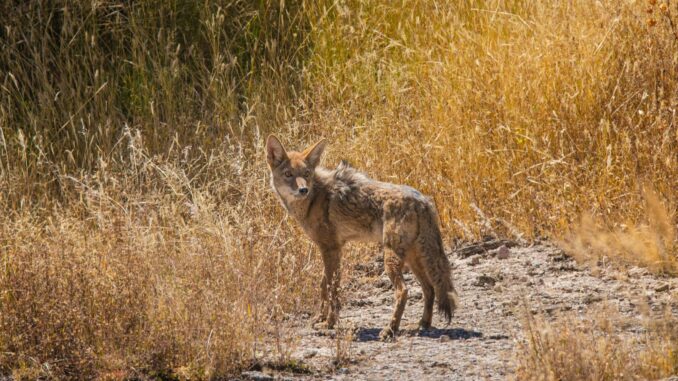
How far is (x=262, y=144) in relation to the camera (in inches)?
315

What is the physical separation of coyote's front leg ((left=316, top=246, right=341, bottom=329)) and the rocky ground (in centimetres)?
12

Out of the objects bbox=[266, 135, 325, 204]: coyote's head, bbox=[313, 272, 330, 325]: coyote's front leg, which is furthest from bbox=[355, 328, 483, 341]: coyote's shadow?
bbox=[266, 135, 325, 204]: coyote's head

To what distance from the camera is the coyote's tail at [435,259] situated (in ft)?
19.0

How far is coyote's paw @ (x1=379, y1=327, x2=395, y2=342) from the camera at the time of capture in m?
5.82

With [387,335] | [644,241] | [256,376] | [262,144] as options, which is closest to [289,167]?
[262,144]

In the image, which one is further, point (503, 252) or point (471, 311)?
point (503, 252)

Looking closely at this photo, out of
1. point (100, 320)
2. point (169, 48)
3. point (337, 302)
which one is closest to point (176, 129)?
point (169, 48)

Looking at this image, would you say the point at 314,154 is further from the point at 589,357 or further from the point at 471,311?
the point at 589,357

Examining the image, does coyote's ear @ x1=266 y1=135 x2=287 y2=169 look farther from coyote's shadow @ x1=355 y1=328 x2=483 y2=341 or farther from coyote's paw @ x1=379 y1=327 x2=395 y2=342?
coyote's paw @ x1=379 y1=327 x2=395 y2=342

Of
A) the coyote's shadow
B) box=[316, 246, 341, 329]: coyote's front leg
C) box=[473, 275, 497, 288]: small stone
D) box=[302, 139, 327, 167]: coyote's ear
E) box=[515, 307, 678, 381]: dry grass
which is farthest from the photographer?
box=[473, 275, 497, 288]: small stone

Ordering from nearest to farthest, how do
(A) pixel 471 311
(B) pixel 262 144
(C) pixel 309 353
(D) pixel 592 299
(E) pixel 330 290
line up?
1. (C) pixel 309 353
2. (E) pixel 330 290
3. (D) pixel 592 299
4. (A) pixel 471 311
5. (B) pixel 262 144

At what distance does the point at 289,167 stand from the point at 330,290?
40.4 inches

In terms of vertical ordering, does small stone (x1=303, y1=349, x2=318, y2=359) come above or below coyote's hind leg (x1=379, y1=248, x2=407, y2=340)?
below

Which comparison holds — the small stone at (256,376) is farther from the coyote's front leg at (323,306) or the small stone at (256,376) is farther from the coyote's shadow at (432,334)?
the coyote's front leg at (323,306)
